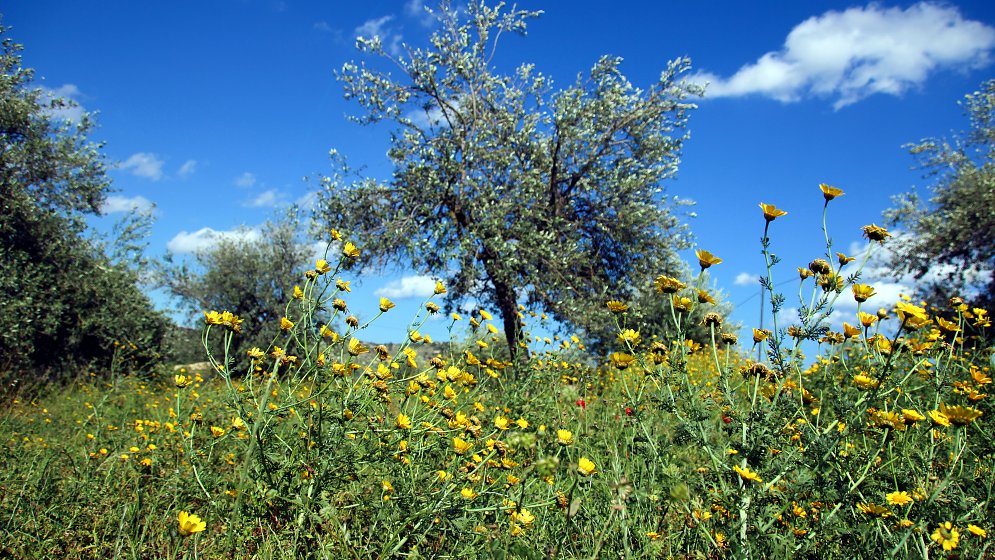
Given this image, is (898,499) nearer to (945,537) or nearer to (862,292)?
(945,537)

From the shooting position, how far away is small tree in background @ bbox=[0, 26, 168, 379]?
370 inches

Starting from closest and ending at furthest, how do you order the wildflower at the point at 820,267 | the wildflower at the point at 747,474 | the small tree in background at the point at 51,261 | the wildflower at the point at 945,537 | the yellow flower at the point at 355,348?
1. the wildflower at the point at 945,537
2. the wildflower at the point at 747,474
3. the wildflower at the point at 820,267
4. the yellow flower at the point at 355,348
5. the small tree in background at the point at 51,261

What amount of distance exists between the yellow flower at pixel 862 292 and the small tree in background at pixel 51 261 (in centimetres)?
1002

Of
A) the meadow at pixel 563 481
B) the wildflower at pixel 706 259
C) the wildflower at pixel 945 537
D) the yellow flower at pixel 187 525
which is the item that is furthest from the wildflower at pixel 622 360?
the yellow flower at pixel 187 525

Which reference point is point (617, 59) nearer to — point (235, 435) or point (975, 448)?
point (975, 448)

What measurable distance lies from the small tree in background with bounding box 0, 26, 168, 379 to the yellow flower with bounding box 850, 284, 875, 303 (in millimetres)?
10024

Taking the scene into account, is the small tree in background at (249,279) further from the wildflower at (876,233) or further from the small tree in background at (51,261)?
the wildflower at (876,233)

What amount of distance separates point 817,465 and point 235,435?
236cm

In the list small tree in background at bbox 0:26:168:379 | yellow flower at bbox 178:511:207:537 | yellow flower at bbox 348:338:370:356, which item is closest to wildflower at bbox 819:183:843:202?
yellow flower at bbox 348:338:370:356

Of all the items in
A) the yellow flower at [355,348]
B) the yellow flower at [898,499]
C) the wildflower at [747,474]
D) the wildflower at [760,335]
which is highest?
the wildflower at [760,335]

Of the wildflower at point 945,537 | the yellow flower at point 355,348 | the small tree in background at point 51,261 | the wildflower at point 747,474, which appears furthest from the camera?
the small tree in background at point 51,261

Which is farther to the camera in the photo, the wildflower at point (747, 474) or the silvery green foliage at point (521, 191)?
the silvery green foliage at point (521, 191)

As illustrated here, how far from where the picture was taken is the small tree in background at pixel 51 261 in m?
9.39

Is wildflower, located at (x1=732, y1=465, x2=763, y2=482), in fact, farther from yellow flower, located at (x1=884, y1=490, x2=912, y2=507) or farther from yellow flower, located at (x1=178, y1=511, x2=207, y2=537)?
yellow flower, located at (x1=178, y1=511, x2=207, y2=537)
